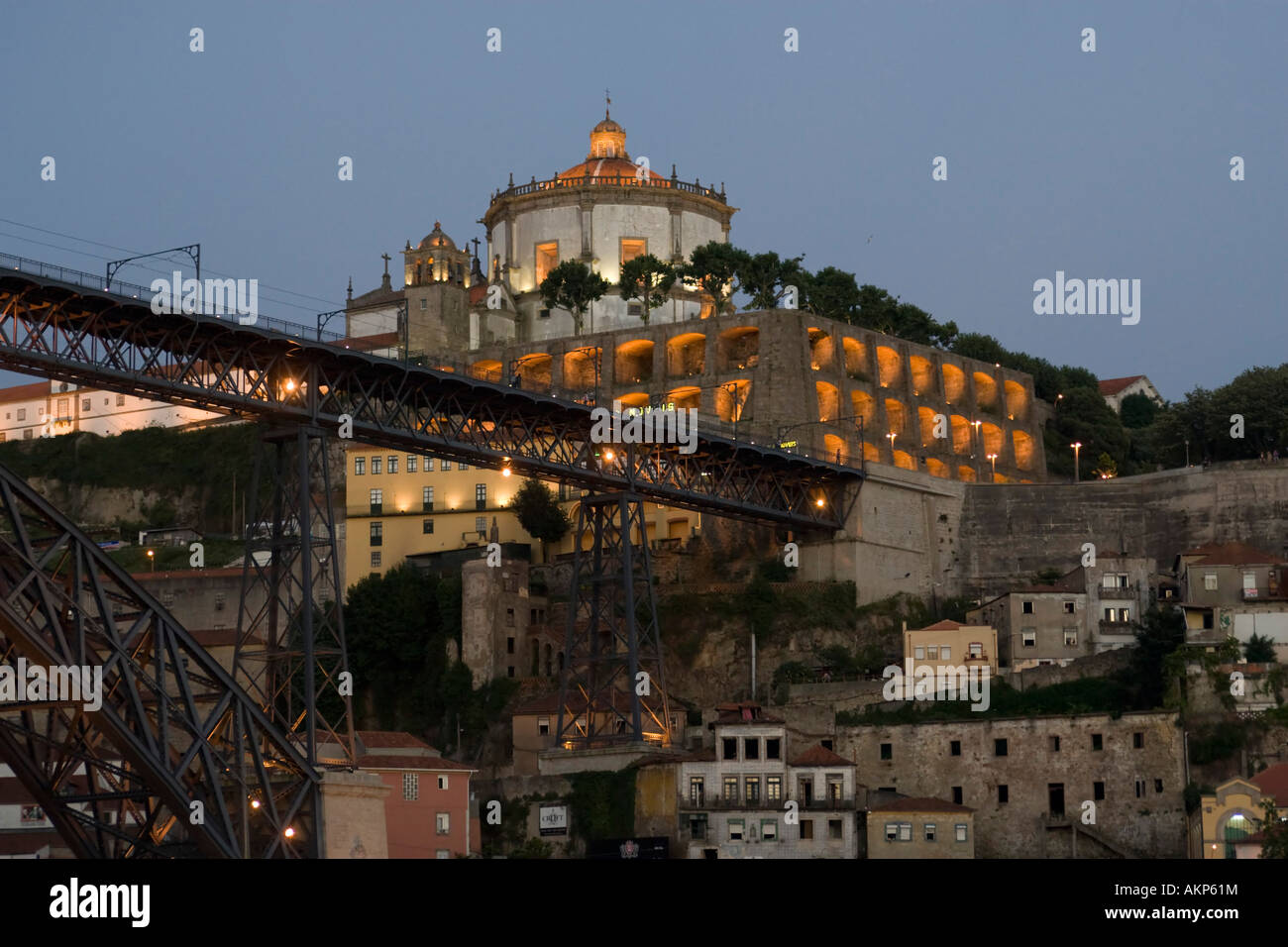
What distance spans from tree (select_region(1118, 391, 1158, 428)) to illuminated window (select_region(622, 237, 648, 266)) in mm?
42784

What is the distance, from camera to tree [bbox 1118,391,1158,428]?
501ft

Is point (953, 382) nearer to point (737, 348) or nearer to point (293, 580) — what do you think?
point (737, 348)

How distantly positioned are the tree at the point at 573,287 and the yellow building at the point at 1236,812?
5996 centimetres

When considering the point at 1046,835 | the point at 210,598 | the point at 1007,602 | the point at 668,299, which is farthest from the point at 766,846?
the point at 668,299

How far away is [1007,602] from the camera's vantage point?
291ft

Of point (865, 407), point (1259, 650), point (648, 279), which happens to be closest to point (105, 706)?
point (1259, 650)

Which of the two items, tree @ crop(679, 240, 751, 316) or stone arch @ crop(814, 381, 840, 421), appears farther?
tree @ crop(679, 240, 751, 316)

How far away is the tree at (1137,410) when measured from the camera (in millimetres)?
152750

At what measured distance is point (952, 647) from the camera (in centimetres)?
8725

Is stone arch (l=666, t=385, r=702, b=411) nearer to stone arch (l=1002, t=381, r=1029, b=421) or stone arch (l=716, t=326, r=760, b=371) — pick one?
stone arch (l=716, t=326, r=760, b=371)

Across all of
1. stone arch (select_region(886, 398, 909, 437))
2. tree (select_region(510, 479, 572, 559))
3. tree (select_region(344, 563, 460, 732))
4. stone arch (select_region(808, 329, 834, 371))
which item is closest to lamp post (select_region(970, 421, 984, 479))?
stone arch (select_region(886, 398, 909, 437))
